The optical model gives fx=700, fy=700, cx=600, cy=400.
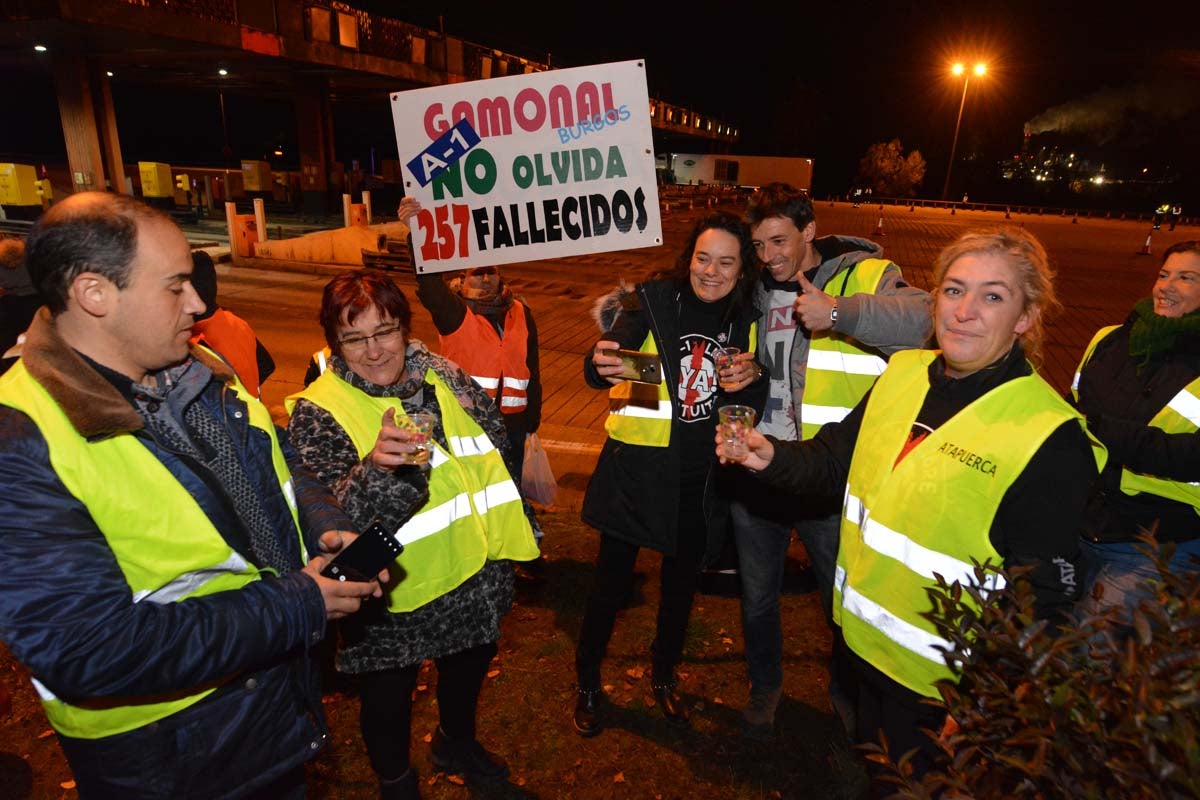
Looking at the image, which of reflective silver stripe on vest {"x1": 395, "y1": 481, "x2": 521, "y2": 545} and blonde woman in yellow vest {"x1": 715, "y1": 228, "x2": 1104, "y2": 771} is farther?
reflective silver stripe on vest {"x1": 395, "y1": 481, "x2": 521, "y2": 545}

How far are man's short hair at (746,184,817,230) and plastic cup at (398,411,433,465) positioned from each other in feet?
6.44

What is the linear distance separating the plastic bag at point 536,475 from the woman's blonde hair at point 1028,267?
2956 millimetres

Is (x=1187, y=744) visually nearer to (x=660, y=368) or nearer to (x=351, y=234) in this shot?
(x=660, y=368)

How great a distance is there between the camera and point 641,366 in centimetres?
294

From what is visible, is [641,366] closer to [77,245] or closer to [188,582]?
[188,582]

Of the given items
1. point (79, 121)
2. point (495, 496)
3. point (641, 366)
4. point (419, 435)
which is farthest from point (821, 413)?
point (79, 121)

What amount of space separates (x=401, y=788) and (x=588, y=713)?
98cm

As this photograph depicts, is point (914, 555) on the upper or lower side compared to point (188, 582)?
lower

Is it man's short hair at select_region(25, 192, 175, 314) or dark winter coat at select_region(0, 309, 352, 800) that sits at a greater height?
man's short hair at select_region(25, 192, 175, 314)

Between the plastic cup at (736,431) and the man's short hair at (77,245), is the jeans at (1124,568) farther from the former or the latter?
the man's short hair at (77,245)

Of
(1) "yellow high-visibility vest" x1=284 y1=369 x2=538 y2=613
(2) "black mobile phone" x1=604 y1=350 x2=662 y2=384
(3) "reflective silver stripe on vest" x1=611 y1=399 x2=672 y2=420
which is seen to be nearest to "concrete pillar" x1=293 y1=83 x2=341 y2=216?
(3) "reflective silver stripe on vest" x1=611 y1=399 x2=672 y2=420

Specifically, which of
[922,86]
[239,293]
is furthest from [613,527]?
[922,86]

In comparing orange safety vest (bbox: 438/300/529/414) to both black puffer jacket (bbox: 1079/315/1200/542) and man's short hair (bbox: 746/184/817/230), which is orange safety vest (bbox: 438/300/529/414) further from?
black puffer jacket (bbox: 1079/315/1200/542)

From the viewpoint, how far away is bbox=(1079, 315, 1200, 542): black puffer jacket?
2.74 m
